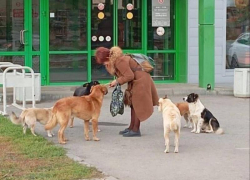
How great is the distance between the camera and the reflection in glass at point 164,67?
17.2 meters

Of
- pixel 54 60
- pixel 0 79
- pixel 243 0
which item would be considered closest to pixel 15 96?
pixel 0 79

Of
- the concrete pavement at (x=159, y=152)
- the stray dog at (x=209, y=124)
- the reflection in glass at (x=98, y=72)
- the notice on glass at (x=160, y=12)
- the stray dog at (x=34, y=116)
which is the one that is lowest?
the concrete pavement at (x=159, y=152)

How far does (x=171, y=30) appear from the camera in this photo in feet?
56.4

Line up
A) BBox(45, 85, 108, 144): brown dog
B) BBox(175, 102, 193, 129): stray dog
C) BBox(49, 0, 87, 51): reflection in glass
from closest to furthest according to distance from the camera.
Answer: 1. BBox(45, 85, 108, 144): brown dog
2. BBox(175, 102, 193, 129): stray dog
3. BBox(49, 0, 87, 51): reflection in glass

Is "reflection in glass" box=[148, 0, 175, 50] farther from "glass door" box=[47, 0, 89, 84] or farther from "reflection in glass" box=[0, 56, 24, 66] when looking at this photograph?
"reflection in glass" box=[0, 56, 24, 66]

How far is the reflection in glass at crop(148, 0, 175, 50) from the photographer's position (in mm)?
Result: 16984

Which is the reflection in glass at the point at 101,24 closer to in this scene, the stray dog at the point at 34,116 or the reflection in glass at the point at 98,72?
the reflection in glass at the point at 98,72

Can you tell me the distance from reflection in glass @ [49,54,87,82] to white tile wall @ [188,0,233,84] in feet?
10.1

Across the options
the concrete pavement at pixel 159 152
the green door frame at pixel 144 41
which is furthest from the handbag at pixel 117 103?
the green door frame at pixel 144 41

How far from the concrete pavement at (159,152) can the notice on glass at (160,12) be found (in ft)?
17.5

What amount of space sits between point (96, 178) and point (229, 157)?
2.38 m

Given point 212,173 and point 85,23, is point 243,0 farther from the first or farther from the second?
point 212,173

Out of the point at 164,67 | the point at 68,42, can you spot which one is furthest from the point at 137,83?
the point at 164,67

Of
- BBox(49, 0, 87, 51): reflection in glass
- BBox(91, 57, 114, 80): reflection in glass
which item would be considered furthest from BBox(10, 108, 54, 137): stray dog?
BBox(91, 57, 114, 80): reflection in glass
